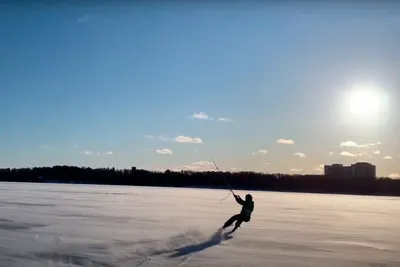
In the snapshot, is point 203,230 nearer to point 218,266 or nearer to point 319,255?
point 319,255

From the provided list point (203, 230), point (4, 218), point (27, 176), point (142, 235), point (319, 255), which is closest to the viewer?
point (319, 255)

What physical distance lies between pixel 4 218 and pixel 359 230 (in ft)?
36.1

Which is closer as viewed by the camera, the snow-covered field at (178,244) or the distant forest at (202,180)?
the snow-covered field at (178,244)

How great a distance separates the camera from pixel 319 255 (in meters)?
9.34

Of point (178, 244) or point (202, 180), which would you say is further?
point (202, 180)

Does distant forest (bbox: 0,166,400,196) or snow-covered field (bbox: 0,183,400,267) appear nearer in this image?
snow-covered field (bbox: 0,183,400,267)

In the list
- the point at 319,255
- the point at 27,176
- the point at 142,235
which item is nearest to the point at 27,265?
the point at 142,235

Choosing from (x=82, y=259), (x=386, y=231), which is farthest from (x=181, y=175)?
(x=82, y=259)

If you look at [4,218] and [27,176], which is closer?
[4,218]

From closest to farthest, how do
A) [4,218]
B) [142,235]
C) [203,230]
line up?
[142,235], [203,230], [4,218]

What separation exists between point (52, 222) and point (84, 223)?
0.94 meters

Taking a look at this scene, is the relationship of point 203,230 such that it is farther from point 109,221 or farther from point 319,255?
point 319,255

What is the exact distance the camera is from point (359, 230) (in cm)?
1493

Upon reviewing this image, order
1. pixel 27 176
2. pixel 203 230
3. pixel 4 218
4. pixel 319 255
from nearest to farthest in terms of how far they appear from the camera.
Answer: pixel 319 255, pixel 203 230, pixel 4 218, pixel 27 176
